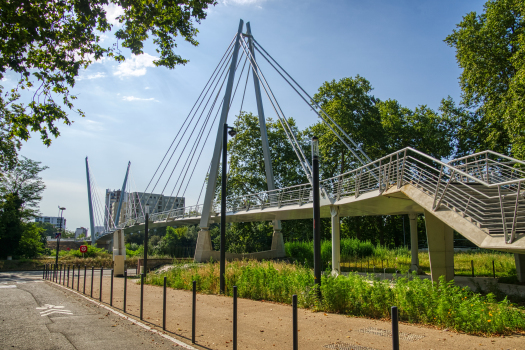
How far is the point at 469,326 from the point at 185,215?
3219 cm

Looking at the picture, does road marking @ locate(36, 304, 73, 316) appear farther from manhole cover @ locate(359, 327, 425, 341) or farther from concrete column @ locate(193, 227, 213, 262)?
concrete column @ locate(193, 227, 213, 262)

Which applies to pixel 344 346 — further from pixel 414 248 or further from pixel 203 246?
pixel 203 246

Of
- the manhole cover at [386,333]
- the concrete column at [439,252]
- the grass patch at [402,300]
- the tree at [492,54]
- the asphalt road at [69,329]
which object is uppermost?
the tree at [492,54]

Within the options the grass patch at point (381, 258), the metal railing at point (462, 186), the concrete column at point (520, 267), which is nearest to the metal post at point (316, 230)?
the metal railing at point (462, 186)

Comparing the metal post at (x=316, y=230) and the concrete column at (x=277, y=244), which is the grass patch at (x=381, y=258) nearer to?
the concrete column at (x=277, y=244)

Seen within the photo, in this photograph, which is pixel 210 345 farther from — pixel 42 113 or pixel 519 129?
pixel 519 129

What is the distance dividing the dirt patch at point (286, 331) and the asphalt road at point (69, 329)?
0.66 metres

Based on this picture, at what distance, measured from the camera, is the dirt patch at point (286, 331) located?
634 cm

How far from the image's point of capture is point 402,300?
27.6ft

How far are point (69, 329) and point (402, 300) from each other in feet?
23.7

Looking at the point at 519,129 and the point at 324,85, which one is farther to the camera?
the point at 324,85

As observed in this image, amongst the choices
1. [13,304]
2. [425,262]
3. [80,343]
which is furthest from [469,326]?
[425,262]

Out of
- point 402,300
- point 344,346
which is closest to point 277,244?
point 402,300

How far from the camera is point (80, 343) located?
676cm
